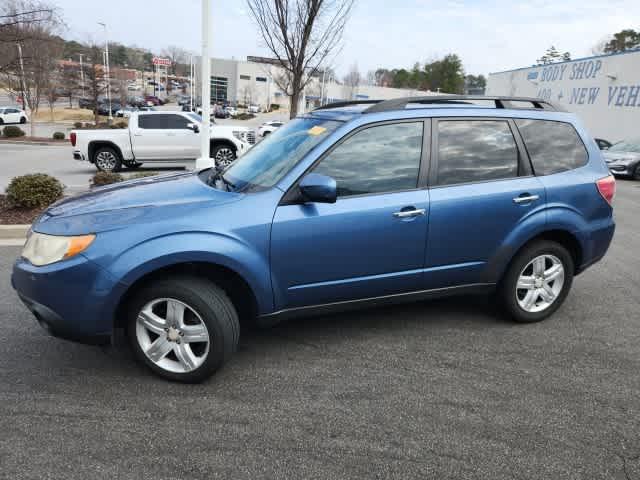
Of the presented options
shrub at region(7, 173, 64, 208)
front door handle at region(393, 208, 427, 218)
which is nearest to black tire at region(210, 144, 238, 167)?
shrub at region(7, 173, 64, 208)

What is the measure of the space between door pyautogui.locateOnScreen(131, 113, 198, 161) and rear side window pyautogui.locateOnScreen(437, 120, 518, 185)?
38.7 feet

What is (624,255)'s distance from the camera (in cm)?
673

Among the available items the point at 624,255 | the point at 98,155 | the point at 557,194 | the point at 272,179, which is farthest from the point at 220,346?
the point at 98,155

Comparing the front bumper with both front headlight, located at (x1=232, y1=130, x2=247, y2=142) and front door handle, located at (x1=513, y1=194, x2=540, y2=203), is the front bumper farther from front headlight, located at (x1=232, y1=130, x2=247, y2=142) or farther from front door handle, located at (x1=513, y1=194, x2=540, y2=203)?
front headlight, located at (x1=232, y1=130, x2=247, y2=142)

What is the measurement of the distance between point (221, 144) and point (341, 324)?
11005 mm

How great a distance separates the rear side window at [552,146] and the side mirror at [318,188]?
6.12 ft

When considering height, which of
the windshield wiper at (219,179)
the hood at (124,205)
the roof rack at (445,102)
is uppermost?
the roof rack at (445,102)

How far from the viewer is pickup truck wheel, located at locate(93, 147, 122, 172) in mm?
14156

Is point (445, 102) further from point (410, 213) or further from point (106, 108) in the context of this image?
point (106, 108)

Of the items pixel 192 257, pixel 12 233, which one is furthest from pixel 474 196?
pixel 12 233

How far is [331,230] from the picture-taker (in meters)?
3.31

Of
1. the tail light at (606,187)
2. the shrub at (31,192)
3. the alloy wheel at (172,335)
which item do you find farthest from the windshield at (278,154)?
the shrub at (31,192)

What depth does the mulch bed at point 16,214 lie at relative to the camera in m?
6.78

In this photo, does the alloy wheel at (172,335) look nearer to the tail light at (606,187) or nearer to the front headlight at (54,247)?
the front headlight at (54,247)
